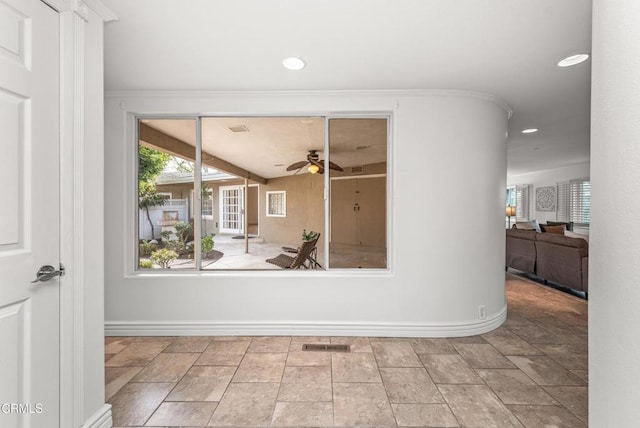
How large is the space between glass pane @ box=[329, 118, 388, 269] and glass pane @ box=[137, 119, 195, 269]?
155 cm

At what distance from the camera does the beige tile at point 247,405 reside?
1.73 metres

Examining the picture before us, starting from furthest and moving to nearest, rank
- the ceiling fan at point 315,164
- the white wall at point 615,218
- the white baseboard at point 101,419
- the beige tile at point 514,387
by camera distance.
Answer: the ceiling fan at point 315,164
the beige tile at point 514,387
the white baseboard at point 101,419
the white wall at point 615,218

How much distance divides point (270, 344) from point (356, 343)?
0.83 metres

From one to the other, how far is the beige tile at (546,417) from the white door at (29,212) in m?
2.66

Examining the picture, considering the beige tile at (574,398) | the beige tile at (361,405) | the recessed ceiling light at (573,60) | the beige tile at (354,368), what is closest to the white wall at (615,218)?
the beige tile at (361,405)

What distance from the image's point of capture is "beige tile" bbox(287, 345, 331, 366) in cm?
235

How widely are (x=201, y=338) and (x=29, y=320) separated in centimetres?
170

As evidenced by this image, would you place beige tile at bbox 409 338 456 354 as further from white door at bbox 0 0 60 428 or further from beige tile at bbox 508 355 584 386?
white door at bbox 0 0 60 428

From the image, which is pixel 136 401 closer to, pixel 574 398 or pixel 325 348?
pixel 325 348

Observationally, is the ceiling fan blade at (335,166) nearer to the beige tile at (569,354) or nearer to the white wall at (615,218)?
the white wall at (615,218)

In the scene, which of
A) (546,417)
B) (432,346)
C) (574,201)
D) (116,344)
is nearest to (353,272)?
(432,346)

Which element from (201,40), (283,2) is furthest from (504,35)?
(201,40)

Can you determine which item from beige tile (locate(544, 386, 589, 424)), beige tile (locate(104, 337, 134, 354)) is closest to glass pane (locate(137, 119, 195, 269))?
beige tile (locate(104, 337, 134, 354))

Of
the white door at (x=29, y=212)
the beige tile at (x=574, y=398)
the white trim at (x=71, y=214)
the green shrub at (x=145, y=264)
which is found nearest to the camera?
the white door at (x=29, y=212)
